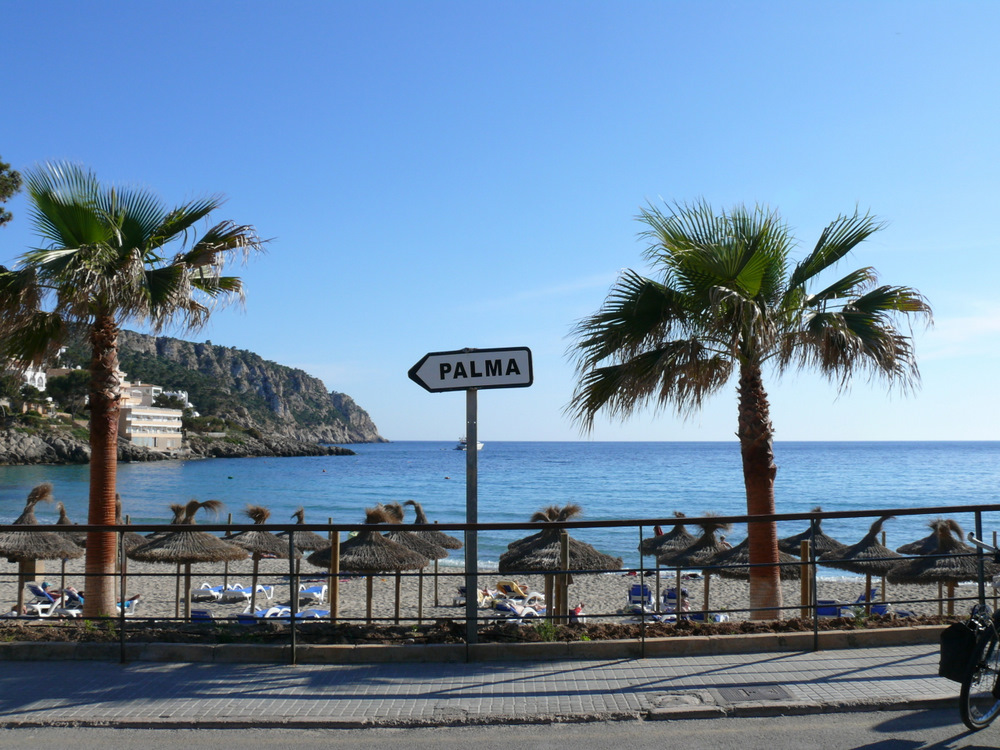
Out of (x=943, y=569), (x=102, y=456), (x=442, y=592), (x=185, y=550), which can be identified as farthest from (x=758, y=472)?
(x=442, y=592)

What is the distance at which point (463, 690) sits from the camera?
15.9 ft

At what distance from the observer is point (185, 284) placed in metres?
8.08

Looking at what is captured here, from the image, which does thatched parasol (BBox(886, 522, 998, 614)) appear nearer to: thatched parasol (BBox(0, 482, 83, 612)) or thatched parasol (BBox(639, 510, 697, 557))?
thatched parasol (BBox(639, 510, 697, 557))

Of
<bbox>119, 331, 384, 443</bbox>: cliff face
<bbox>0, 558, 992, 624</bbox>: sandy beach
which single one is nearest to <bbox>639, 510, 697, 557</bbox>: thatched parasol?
<bbox>0, 558, 992, 624</bbox>: sandy beach

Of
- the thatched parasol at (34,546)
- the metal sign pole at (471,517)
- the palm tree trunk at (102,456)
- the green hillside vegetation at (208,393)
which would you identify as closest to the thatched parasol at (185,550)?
the thatched parasol at (34,546)

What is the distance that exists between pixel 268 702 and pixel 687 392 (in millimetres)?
5332

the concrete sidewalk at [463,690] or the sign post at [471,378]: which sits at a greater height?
the sign post at [471,378]

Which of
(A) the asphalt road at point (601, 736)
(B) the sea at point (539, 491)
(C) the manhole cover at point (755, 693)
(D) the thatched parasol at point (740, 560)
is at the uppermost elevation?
(C) the manhole cover at point (755, 693)

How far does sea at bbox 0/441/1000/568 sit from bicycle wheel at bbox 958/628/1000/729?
27914 mm

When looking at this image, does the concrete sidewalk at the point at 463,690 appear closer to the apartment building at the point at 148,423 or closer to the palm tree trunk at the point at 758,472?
the palm tree trunk at the point at 758,472

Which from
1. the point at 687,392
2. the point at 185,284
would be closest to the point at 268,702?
the point at 185,284

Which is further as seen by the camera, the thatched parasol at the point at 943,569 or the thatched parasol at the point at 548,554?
the thatched parasol at the point at 548,554

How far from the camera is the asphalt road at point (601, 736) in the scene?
403cm

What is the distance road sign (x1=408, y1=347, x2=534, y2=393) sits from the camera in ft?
18.3
